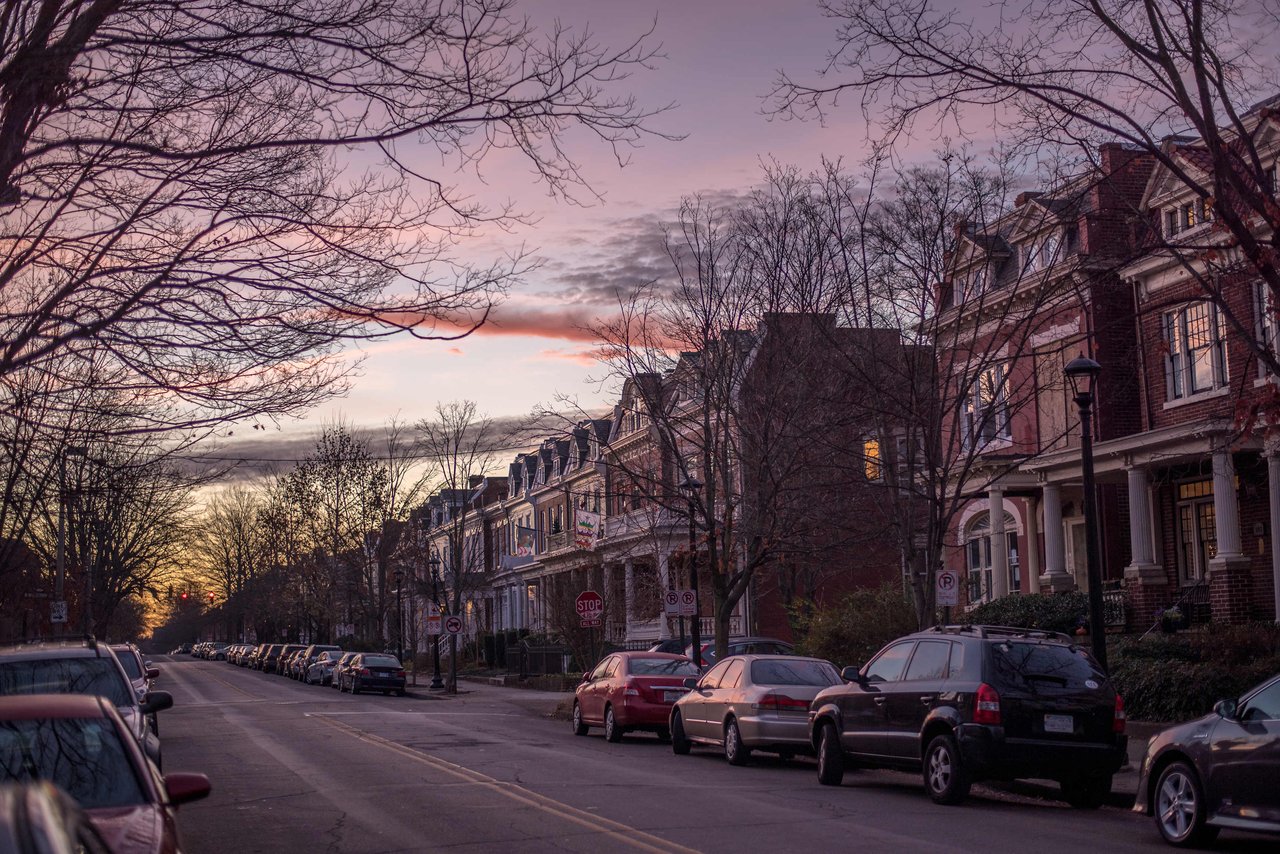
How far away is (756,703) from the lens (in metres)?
18.7

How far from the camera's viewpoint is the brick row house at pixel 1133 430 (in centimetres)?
2603

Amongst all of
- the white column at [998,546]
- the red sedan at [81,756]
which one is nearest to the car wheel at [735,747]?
the red sedan at [81,756]

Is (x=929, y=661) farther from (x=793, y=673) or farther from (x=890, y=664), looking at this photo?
(x=793, y=673)

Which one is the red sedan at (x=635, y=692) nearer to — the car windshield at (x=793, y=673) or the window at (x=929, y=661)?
the car windshield at (x=793, y=673)

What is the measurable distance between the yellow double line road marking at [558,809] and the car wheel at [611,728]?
150 inches

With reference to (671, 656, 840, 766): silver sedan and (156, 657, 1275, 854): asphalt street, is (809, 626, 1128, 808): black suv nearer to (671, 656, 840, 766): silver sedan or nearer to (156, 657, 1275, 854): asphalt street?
(156, 657, 1275, 854): asphalt street

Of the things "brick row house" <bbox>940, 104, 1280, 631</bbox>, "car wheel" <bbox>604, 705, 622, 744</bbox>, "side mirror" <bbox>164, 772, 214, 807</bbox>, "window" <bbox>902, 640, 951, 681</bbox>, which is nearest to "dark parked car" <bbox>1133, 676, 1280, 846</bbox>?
"window" <bbox>902, 640, 951, 681</bbox>

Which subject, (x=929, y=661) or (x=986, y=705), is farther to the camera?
(x=929, y=661)

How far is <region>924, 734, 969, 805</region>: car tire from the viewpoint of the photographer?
14000 mm

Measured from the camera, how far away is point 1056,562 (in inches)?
1264

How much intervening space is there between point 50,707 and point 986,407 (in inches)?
738

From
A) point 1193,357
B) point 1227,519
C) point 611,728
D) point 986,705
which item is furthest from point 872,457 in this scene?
point 986,705

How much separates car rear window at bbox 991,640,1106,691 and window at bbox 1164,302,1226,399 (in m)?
14.3

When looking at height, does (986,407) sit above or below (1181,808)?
above
